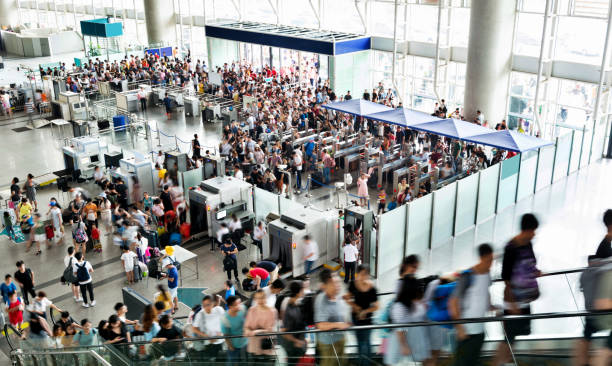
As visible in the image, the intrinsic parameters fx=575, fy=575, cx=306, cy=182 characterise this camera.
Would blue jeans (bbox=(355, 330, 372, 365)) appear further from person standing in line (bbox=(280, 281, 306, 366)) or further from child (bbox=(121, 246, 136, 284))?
child (bbox=(121, 246, 136, 284))

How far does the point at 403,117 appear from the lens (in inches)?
784

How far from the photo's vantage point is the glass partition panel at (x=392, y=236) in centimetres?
1291

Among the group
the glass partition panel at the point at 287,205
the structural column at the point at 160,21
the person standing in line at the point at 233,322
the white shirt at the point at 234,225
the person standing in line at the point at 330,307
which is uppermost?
the structural column at the point at 160,21

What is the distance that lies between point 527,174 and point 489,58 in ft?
23.0

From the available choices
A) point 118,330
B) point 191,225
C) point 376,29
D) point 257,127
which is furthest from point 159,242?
point 376,29

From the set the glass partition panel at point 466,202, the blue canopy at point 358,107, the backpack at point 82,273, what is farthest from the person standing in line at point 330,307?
the blue canopy at point 358,107

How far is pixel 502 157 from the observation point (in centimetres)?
1833

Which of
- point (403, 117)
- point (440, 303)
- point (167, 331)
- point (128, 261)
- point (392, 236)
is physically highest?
point (440, 303)

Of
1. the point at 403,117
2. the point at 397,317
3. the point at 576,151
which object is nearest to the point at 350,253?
the point at 397,317

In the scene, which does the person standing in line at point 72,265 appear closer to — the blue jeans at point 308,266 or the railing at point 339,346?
the railing at point 339,346

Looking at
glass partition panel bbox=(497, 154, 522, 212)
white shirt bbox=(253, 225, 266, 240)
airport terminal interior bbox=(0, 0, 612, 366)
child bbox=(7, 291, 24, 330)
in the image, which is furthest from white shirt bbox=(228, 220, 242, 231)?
glass partition panel bbox=(497, 154, 522, 212)

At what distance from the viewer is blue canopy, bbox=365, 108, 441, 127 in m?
19.6

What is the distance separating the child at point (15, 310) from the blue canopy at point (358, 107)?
1298 centimetres

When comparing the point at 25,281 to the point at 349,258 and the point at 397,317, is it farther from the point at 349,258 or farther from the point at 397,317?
the point at 397,317
